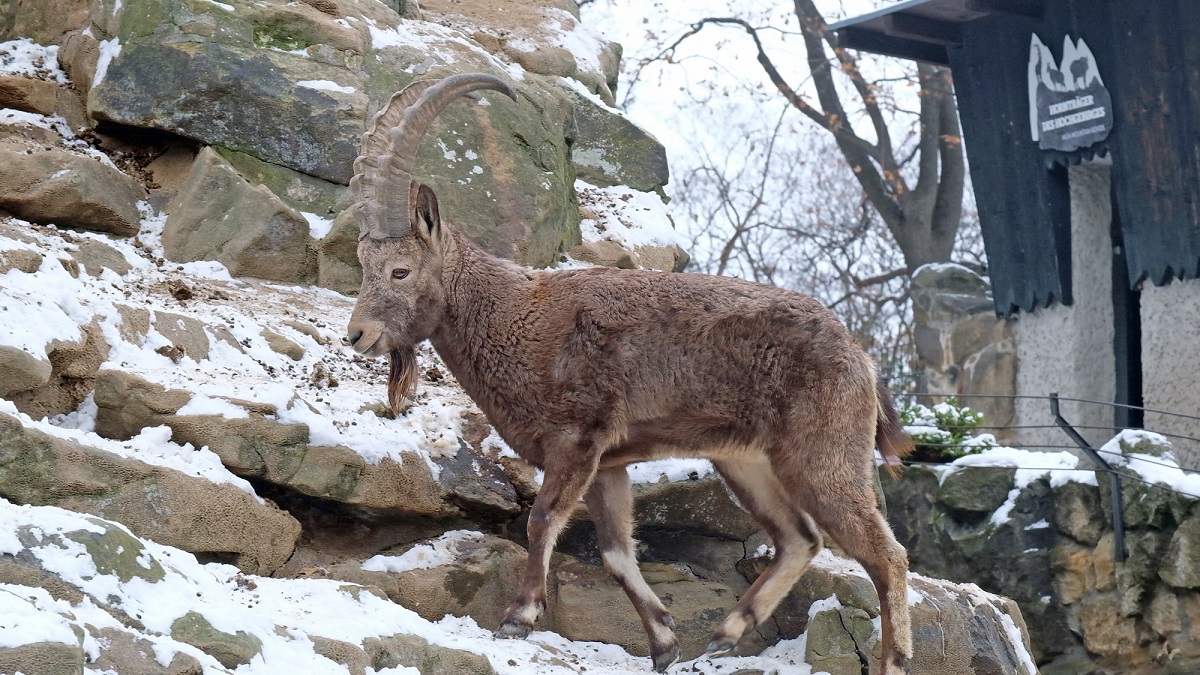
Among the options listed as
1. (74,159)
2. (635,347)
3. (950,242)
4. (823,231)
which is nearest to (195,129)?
(74,159)

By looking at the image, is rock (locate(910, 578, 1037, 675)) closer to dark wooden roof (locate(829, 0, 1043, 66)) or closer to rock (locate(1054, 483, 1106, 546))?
rock (locate(1054, 483, 1106, 546))

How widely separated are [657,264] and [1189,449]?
6671mm

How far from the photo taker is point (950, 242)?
2255cm

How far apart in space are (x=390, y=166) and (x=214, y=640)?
2.94 m

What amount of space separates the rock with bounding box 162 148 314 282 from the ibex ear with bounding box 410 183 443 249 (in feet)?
7.15

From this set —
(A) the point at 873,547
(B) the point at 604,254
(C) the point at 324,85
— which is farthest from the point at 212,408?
(B) the point at 604,254

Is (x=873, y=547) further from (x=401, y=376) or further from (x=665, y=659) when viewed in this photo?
(x=401, y=376)

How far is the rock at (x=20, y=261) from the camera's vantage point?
6.54 metres

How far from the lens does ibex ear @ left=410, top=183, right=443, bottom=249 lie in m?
6.82

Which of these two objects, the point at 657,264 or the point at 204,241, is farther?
the point at 657,264

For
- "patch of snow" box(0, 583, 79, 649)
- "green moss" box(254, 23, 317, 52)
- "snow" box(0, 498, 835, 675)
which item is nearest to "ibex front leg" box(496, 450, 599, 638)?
"snow" box(0, 498, 835, 675)

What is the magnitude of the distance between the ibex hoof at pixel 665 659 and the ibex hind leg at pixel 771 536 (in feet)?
0.60

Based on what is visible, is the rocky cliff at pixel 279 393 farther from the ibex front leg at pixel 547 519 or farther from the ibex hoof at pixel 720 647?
the ibex front leg at pixel 547 519

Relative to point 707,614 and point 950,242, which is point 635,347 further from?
point 950,242
